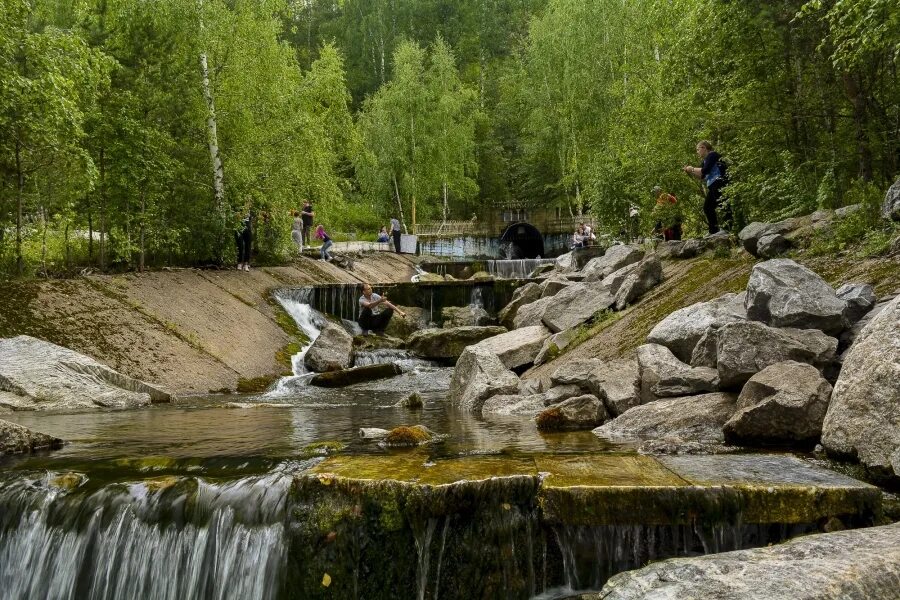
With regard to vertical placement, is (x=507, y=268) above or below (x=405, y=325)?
above

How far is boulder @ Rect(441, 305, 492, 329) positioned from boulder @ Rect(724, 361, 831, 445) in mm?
13712

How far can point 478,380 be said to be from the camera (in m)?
9.91

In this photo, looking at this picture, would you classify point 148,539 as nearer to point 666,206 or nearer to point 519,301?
point 666,206

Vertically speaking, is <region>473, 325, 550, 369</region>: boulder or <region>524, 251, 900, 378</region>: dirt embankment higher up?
<region>524, 251, 900, 378</region>: dirt embankment

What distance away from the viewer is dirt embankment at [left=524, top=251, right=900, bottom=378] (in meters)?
8.57

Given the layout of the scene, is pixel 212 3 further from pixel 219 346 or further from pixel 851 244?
pixel 851 244

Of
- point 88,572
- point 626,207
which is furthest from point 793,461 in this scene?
point 626,207

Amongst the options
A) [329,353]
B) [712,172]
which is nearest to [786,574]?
[712,172]

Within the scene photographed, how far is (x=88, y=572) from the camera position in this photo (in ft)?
15.6

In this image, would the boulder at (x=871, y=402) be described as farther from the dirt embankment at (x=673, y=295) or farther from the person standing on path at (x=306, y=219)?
the person standing on path at (x=306, y=219)

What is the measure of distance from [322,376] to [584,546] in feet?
32.1

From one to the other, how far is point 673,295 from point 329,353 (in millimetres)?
7706

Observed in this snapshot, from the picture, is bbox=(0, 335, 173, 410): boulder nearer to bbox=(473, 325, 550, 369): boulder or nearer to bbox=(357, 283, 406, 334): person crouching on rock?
bbox=(473, 325, 550, 369): boulder

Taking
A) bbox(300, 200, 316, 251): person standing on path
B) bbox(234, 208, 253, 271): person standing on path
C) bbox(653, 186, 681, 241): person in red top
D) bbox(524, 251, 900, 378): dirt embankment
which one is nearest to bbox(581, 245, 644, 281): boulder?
bbox(653, 186, 681, 241): person in red top
